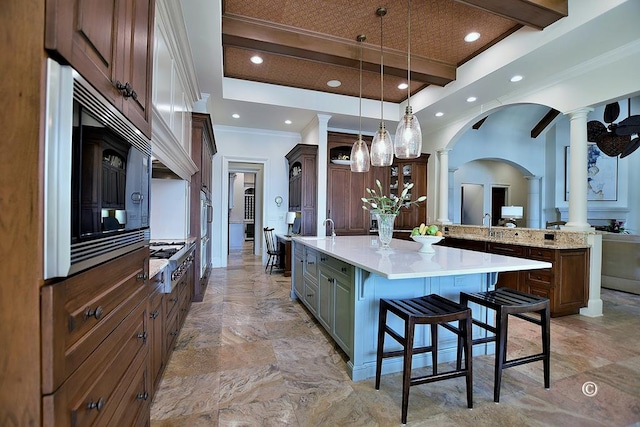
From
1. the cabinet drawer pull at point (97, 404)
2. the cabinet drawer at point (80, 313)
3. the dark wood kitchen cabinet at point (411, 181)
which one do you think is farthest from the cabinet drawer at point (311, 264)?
the dark wood kitchen cabinet at point (411, 181)

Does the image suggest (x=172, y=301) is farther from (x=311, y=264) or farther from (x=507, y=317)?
(x=507, y=317)

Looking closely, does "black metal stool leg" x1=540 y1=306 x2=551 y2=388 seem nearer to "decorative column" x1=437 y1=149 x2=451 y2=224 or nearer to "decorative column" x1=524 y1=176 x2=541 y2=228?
"decorative column" x1=437 y1=149 x2=451 y2=224

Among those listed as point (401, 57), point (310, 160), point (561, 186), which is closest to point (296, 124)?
point (310, 160)

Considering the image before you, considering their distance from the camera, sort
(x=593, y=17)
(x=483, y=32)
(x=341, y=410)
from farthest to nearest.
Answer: (x=483, y=32) → (x=593, y=17) → (x=341, y=410)

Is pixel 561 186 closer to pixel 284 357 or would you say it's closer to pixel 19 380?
pixel 284 357

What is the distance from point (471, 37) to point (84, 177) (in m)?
4.24

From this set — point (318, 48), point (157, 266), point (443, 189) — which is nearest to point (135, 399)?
point (157, 266)

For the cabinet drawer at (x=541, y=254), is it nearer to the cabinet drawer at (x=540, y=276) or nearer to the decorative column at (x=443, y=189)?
the cabinet drawer at (x=540, y=276)

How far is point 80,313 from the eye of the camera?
0.75m

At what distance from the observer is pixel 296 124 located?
600cm

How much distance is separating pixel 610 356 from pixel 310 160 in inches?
180

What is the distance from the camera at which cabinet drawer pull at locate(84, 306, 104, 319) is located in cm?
78

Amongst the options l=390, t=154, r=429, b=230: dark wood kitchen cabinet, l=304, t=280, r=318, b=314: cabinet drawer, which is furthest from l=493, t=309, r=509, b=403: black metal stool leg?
l=390, t=154, r=429, b=230: dark wood kitchen cabinet

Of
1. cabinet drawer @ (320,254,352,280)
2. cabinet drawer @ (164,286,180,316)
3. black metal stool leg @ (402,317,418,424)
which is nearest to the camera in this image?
black metal stool leg @ (402,317,418,424)
